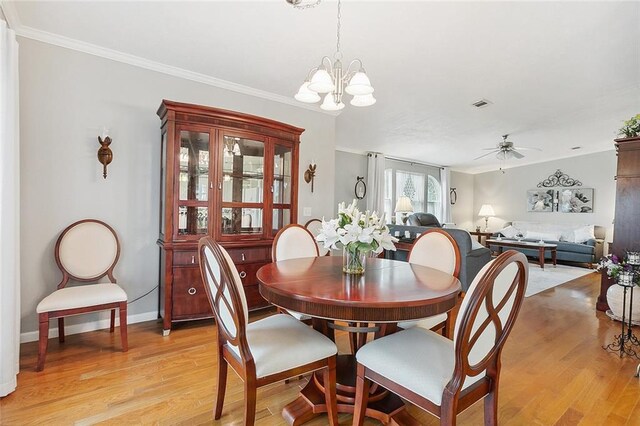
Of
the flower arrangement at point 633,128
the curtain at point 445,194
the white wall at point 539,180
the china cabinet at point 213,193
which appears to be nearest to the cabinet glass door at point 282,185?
the china cabinet at point 213,193

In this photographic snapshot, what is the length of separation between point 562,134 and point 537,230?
2735mm

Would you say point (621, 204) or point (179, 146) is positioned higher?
point (179, 146)

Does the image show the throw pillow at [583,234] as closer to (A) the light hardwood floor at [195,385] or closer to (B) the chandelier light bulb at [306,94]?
(A) the light hardwood floor at [195,385]

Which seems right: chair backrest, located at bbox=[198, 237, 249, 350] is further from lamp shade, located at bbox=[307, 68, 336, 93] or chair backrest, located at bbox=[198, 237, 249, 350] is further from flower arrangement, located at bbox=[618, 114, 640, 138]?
flower arrangement, located at bbox=[618, 114, 640, 138]

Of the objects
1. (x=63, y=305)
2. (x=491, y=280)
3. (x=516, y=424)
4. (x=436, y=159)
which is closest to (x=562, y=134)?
(x=436, y=159)

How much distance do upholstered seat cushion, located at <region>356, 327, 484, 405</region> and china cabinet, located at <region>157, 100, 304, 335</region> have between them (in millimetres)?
1875

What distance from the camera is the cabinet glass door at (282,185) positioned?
326 cm

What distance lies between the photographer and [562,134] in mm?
5992

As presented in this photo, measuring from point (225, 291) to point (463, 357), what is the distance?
3.30 feet

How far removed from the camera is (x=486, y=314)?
1.15m

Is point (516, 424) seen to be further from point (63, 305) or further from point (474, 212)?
point (474, 212)

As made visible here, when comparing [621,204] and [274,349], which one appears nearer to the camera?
[274,349]

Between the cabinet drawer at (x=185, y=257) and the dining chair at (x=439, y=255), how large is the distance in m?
1.87

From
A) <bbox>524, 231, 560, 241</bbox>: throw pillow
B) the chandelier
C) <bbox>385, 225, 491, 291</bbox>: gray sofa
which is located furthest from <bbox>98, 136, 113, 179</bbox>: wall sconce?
<bbox>524, 231, 560, 241</bbox>: throw pillow
